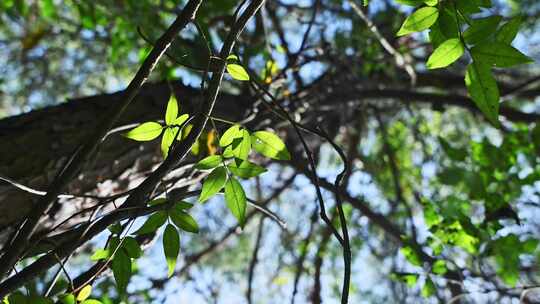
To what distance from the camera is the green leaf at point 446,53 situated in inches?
28.0

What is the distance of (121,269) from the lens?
2.53ft

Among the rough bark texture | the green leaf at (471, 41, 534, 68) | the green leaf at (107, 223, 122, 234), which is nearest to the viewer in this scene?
the green leaf at (471, 41, 534, 68)

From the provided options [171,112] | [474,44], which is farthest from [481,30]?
[171,112]

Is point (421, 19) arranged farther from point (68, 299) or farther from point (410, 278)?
point (410, 278)

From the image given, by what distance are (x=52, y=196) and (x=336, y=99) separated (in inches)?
51.9

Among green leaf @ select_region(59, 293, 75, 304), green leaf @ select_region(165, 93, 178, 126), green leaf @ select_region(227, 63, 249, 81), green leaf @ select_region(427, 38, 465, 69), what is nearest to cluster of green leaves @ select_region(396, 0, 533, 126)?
green leaf @ select_region(427, 38, 465, 69)

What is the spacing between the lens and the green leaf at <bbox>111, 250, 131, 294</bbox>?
2.51 ft

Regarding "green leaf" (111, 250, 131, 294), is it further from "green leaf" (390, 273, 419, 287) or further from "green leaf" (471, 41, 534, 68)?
"green leaf" (390, 273, 419, 287)

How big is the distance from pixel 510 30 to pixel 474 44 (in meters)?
0.07

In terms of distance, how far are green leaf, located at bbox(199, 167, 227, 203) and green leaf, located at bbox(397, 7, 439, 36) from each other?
0.31 meters

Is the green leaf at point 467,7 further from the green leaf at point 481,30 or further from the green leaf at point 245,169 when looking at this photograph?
the green leaf at point 245,169

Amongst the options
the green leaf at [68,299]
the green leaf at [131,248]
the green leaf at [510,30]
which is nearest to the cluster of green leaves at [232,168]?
the green leaf at [131,248]

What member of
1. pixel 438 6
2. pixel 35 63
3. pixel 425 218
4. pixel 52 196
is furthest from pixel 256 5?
pixel 35 63

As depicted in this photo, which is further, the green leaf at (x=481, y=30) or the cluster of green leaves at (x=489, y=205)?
the cluster of green leaves at (x=489, y=205)
